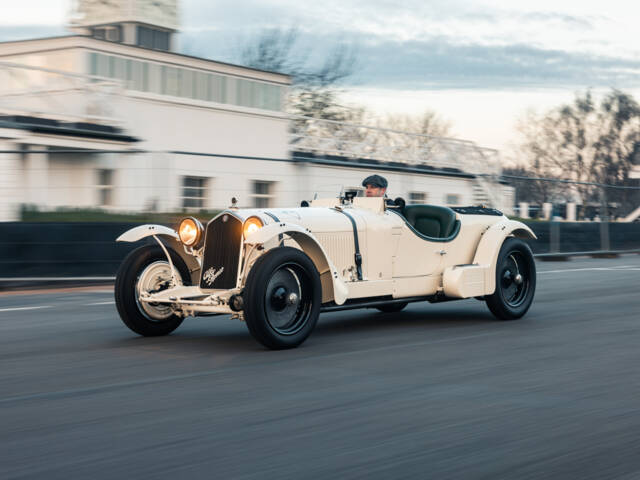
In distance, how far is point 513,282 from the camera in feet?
29.3

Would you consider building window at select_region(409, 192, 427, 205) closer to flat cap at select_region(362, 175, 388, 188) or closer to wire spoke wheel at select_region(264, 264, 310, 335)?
flat cap at select_region(362, 175, 388, 188)

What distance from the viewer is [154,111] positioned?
108ft

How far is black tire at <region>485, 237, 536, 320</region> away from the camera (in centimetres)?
867

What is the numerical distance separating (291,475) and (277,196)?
35.0 feet

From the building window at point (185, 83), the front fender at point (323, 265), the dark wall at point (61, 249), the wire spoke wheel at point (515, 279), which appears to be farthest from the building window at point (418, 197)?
the building window at point (185, 83)

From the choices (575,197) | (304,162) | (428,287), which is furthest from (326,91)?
(428,287)

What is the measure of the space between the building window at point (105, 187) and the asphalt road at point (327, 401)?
411cm

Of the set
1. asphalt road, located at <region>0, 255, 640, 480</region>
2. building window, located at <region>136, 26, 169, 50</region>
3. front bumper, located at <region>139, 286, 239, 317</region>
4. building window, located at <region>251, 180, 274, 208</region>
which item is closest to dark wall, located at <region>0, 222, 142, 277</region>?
building window, located at <region>251, 180, 274, 208</region>

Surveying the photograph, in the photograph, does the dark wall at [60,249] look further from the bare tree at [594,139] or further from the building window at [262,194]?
the bare tree at [594,139]

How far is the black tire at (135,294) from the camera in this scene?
722cm

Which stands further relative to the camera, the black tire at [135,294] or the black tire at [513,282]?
the black tire at [513,282]

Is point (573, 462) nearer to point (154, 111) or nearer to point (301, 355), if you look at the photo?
point (301, 355)

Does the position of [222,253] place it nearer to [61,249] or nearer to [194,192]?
[194,192]

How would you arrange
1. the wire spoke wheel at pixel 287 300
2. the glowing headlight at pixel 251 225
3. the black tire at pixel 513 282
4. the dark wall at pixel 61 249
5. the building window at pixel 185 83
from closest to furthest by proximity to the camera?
the wire spoke wheel at pixel 287 300, the glowing headlight at pixel 251 225, the black tire at pixel 513 282, the dark wall at pixel 61 249, the building window at pixel 185 83
